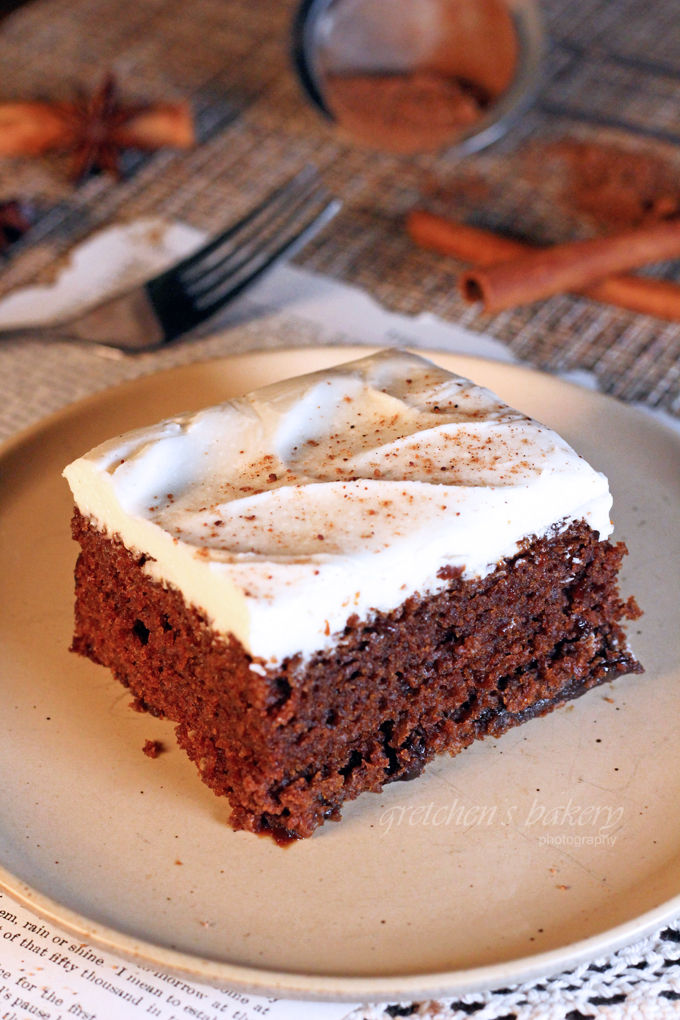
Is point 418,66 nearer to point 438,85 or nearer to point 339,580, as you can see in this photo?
point 438,85

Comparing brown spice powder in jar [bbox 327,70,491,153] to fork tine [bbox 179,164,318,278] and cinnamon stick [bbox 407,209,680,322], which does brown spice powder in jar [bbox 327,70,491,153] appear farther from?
fork tine [bbox 179,164,318,278]

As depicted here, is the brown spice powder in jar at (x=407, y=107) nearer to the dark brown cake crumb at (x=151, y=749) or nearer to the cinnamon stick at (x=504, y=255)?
the cinnamon stick at (x=504, y=255)

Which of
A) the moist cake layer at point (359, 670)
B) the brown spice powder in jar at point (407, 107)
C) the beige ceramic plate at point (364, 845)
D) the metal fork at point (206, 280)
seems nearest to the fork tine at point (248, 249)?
the metal fork at point (206, 280)

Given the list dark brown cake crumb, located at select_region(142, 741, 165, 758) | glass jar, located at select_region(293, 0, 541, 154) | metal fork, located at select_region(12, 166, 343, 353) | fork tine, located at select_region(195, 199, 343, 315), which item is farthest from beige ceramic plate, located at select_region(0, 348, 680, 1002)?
glass jar, located at select_region(293, 0, 541, 154)

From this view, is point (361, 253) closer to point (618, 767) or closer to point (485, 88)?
point (485, 88)

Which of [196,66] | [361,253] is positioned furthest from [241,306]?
[196,66]

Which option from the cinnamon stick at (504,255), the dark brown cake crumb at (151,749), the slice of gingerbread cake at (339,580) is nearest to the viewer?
the slice of gingerbread cake at (339,580)
